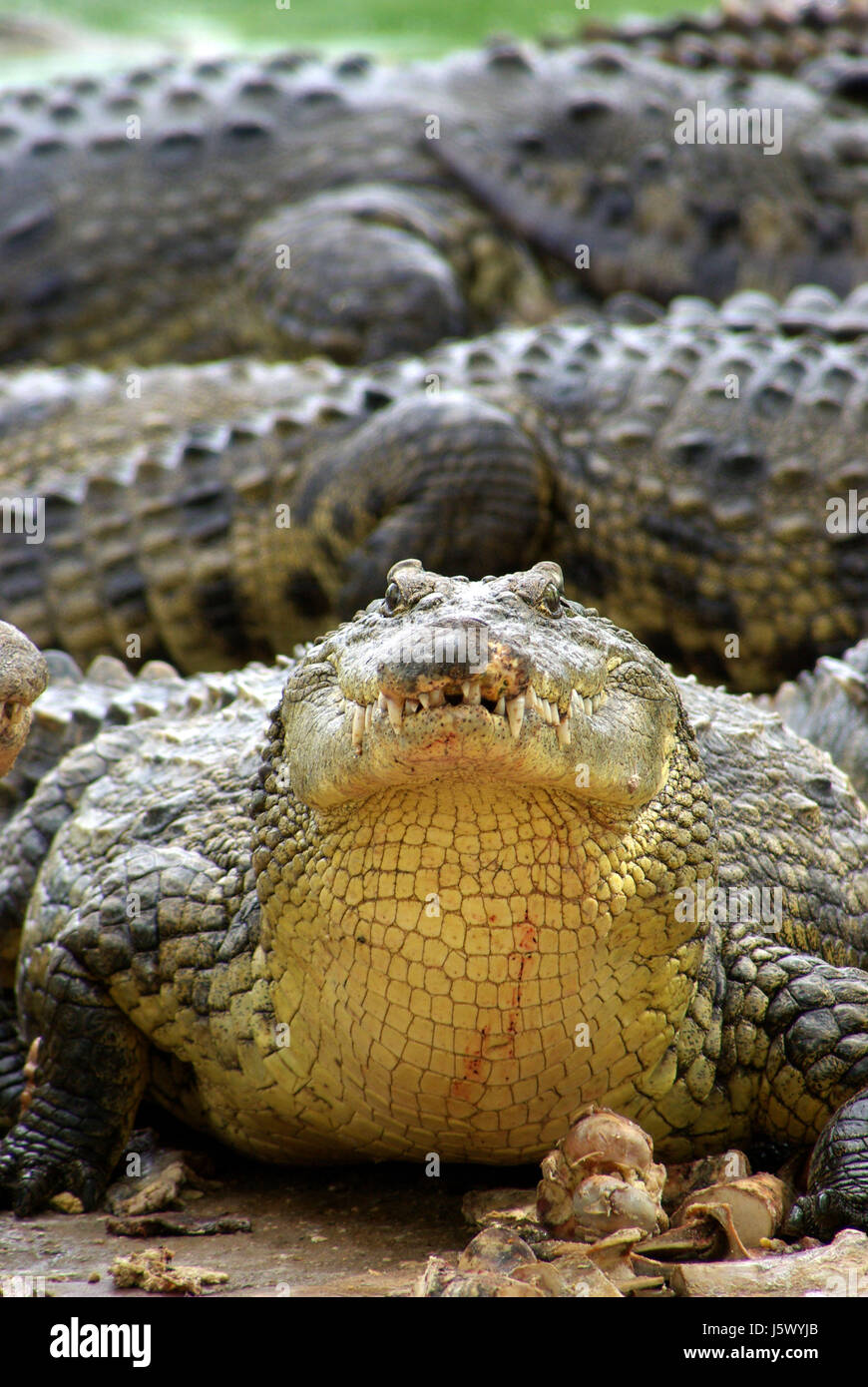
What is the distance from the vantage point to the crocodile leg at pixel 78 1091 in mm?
2732

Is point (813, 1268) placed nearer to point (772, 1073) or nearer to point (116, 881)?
point (772, 1073)

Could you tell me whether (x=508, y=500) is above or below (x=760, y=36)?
below

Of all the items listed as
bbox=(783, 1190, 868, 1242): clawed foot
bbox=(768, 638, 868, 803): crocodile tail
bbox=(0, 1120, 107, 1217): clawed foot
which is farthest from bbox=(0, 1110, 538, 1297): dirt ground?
bbox=(768, 638, 868, 803): crocodile tail

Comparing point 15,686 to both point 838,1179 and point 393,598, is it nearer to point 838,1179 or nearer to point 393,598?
point 393,598

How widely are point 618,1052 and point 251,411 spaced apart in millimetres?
3517

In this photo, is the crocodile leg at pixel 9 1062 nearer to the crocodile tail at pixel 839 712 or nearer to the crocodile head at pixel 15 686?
the crocodile head at pixel 15 686

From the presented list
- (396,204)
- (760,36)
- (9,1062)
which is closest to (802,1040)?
(9,1062)

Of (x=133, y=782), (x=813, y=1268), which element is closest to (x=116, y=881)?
(x=133, y=782)

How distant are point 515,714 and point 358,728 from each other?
23cm

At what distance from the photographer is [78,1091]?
2.80 metres

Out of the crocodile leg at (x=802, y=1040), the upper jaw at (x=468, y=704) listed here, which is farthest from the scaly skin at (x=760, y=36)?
the upper jaw at (x=468, y=704)

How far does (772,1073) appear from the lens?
8.73 ft

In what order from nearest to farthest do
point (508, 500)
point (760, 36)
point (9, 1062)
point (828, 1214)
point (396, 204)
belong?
point (828, 1214), point (9, 1062), point (508, 500), point (396, 204), point (760, 36)

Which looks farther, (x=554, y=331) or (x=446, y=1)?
(x=446, y=1)
